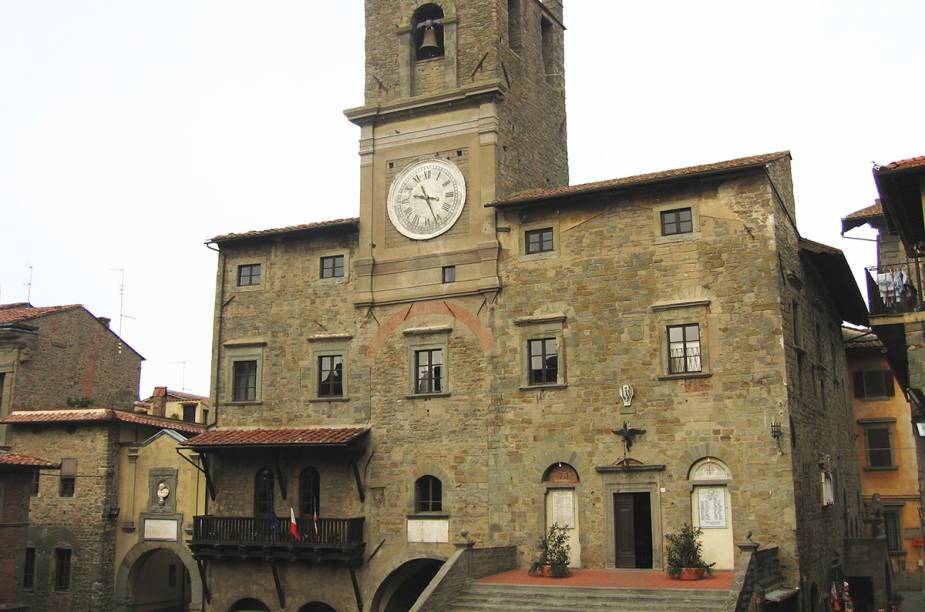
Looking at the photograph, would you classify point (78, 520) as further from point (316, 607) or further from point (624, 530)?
point (624, 530)

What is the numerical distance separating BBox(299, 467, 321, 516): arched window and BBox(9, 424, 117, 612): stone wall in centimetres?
756

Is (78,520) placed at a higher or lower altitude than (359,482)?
lower

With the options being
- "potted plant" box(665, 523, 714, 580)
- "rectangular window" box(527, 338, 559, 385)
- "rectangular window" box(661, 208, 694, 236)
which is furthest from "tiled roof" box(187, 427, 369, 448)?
"rectangular window" box(661, 208, 694, 236)

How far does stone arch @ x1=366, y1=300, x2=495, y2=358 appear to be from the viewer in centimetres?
2861

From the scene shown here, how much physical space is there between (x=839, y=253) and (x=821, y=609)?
1002 centimetres

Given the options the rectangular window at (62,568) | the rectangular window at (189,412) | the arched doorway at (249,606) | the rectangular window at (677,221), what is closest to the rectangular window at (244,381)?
the arched doorway at (249,606)

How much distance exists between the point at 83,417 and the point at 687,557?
20.7m

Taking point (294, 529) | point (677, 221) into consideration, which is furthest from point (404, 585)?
point (677, 221)

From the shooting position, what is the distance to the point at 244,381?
1256 inches

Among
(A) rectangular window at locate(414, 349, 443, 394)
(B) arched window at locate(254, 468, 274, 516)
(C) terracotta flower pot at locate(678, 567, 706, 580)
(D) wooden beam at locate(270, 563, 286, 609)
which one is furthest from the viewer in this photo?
(B) arched window at locate(254, 468, 274, 516)

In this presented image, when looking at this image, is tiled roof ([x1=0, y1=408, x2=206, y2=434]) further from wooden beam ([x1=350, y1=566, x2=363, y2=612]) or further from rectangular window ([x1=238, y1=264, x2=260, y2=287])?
wooden beam ([x1=350, y1=566, x2=363, y2=612])

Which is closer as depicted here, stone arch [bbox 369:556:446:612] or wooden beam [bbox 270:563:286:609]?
stone arch [bbox 369:556:446:612]

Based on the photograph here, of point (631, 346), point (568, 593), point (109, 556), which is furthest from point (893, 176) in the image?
point (109, 556)

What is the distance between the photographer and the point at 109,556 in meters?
33.0
